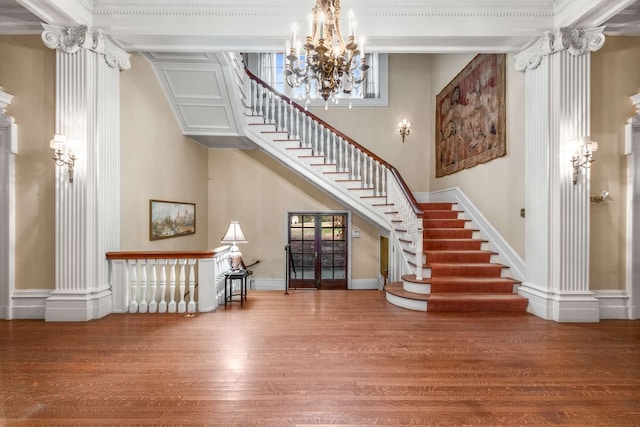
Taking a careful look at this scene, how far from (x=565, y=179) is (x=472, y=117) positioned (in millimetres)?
2623

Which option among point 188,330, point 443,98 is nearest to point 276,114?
point 443,98

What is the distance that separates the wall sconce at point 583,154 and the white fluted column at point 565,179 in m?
0.05

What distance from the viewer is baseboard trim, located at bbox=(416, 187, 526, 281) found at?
4.83 m

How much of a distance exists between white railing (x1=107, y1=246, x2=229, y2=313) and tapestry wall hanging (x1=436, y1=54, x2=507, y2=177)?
4873 millimetres

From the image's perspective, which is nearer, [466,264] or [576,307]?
[576,307]

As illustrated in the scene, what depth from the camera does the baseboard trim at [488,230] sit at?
4.83m

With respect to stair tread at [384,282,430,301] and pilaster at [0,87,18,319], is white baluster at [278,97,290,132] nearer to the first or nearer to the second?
stair tread at [384,282,430,301]

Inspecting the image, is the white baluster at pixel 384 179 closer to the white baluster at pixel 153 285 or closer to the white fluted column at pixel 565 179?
the white fluted column at pixel 565 179

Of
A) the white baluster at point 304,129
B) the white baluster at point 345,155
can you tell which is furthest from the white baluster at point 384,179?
the white baluster at point 304,129

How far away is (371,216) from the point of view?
21.9 feet

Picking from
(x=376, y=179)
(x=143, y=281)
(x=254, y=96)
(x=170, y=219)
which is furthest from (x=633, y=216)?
(x=170, y=219)

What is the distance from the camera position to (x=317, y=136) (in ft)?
22.6

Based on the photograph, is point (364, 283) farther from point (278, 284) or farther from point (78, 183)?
point (78, 183)

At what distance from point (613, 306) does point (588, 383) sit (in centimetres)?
229
